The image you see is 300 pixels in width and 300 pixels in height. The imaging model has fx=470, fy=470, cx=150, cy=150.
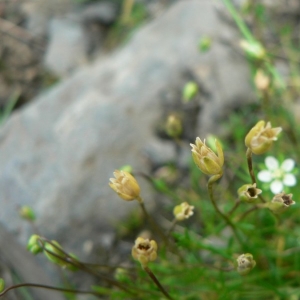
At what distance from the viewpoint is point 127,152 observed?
2047mm

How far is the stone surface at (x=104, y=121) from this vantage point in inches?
76.1

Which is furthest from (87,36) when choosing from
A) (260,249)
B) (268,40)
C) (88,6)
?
(260,249)

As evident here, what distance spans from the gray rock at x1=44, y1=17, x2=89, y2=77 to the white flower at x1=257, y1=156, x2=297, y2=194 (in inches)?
72.8

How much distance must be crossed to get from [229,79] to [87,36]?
1242 mm

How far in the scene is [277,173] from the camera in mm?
1375

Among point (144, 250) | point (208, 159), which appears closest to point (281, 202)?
point (208, 159)

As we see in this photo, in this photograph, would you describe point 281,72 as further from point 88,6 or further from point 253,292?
point 88,6

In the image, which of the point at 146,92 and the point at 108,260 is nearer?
the point at 108,260

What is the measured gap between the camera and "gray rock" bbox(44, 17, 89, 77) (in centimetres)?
297

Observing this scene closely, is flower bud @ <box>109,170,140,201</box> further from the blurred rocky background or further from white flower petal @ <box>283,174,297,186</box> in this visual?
the blurred rocky background

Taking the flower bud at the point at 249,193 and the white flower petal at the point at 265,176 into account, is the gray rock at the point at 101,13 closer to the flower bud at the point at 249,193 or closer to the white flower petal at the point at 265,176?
the white flower petal at the point at 265,176

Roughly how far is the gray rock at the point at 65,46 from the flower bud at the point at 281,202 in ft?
6.79

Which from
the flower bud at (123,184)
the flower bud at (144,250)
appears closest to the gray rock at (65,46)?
the flower bud at (123,184)

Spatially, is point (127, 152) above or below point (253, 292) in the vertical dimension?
above
